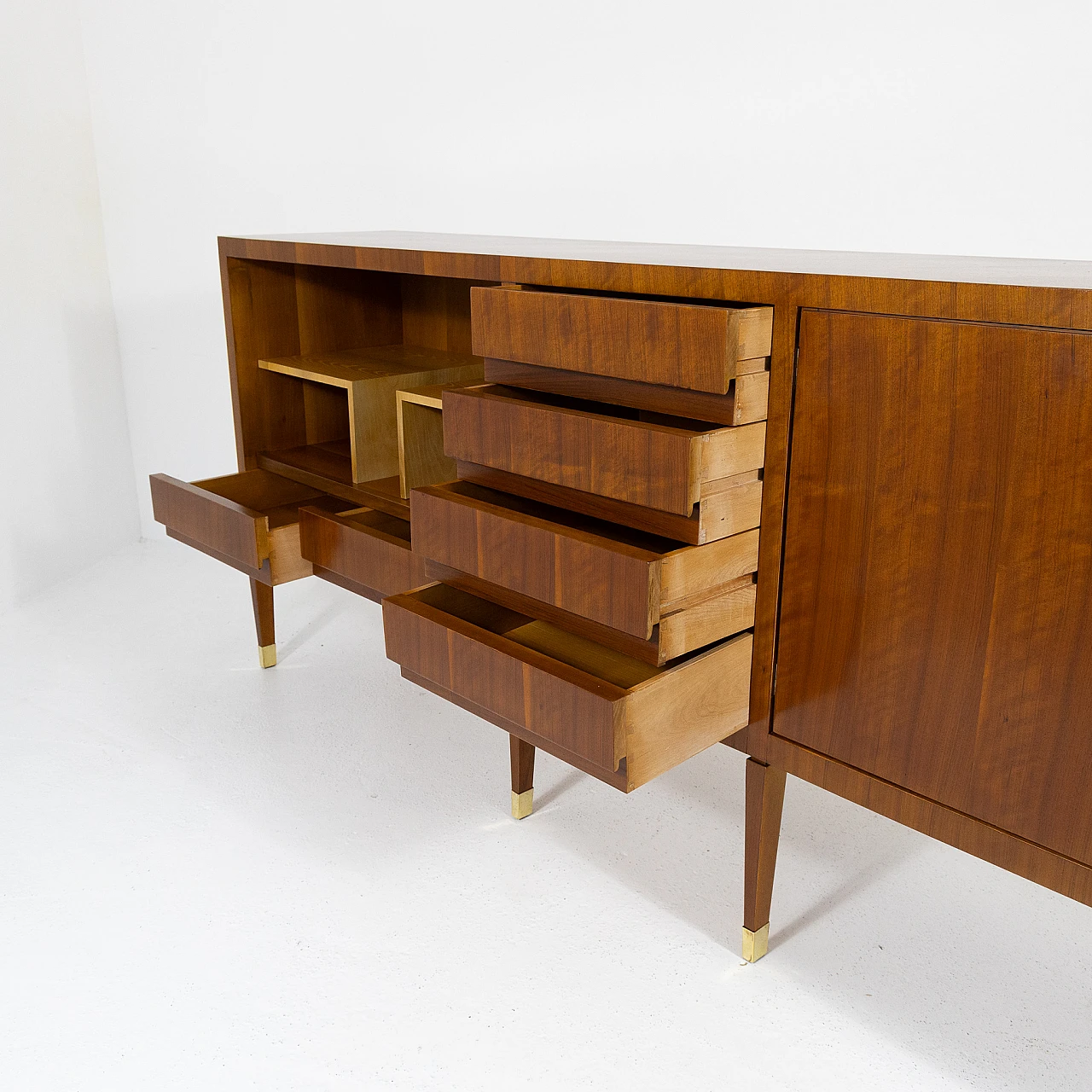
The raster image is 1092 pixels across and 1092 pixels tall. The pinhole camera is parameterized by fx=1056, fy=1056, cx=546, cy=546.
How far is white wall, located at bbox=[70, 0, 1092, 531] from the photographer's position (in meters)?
1.78

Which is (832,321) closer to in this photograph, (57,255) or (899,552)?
(899,552)

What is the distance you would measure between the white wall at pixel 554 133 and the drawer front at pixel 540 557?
3.47 ft

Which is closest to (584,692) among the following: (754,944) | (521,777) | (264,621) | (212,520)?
(754,944)

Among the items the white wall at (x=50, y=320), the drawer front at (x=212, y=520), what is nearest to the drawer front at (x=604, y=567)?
the drawer front at (x=212, y=520)

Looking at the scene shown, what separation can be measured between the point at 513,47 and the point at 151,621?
60.9 inches

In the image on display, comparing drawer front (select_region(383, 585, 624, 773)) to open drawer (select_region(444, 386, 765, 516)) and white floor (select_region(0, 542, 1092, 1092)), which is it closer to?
open drawer (select_region(444, 386, 765, 516))

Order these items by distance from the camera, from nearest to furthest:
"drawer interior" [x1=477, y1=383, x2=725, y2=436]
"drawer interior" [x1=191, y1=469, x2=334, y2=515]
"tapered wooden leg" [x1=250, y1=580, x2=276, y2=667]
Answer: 1. "drawer interior" [x1=477, y1=383, x2=725, y2=436]
2. "drawer interior" [x1=191, y1=469, x2=334, y2=515]
3. "tapered wooden leg" [x1=250, y1=580, x2=276, y2=667]

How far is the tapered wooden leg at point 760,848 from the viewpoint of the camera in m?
1.26

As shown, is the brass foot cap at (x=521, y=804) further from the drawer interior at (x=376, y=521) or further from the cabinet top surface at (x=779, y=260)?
the cabinet top surface at (x=779, y=260)

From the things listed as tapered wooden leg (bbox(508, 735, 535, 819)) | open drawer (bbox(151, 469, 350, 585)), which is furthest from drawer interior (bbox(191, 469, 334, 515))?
tapered wooden leg (bbox(508, 735, 535, 819))

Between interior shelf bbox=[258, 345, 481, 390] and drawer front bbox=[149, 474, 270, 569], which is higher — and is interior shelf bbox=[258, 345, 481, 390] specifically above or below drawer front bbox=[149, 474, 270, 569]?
above

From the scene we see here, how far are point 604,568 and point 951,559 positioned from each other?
34 centimetres

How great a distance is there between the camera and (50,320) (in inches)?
108

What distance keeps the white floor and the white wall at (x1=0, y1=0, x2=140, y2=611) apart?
88 centimetres
